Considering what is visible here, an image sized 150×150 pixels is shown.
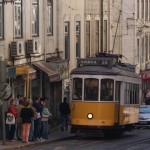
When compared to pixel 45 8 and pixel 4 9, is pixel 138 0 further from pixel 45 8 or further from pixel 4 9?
pixel 4 9

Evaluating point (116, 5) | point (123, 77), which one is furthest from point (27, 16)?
point (116, 5)

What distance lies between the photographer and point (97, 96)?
30.9 m

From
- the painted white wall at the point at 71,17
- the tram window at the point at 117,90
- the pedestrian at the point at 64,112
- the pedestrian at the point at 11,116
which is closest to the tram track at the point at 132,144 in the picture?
the tram window at the point at 117,90

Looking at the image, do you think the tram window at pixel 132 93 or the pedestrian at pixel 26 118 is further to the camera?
the tram window at pixel 132 93

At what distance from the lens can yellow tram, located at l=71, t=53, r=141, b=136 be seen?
101 ft

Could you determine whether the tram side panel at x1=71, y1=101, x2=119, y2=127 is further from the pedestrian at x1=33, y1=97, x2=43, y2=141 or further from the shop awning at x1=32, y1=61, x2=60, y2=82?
the shop awning at x1=32, y1=61, x2=60, y2=82

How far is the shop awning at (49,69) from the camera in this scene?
3544 centimetres

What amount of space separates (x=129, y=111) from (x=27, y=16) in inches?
242

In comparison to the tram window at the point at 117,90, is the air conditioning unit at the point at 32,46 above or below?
above

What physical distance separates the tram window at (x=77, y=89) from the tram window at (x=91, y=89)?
0.73ft

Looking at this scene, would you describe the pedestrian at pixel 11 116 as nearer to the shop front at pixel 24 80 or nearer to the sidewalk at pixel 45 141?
the sidewalk at pixel 45 141

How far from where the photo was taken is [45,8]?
37.1 metres

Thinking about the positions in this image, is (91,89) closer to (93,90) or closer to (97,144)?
(93,90)

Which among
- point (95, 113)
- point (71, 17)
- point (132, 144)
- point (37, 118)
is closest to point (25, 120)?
point (37, 118)
